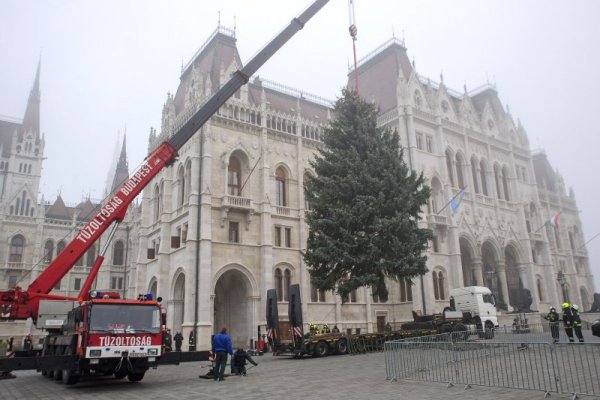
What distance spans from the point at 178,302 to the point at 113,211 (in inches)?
747

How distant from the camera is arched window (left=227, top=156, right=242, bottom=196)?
34562mm

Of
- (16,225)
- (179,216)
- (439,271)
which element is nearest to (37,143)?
(16,225)

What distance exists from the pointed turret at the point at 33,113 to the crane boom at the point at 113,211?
7477cm

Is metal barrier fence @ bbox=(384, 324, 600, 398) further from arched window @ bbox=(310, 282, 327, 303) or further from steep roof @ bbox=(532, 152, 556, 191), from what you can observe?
steep roof @ bbox=(532, 152, 556, 191)

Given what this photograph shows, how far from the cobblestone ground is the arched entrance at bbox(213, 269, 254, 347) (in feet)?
52.4

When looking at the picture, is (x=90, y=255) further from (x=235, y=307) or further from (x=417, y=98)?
(x=417, y=98)

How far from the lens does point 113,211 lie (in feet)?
51.8

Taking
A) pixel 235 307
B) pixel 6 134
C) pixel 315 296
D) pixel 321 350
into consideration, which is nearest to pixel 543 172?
pixel 315 296

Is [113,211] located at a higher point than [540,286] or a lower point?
higher

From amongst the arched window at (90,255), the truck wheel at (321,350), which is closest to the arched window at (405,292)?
the truck wheel at (321,350)

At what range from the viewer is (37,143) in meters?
79.6

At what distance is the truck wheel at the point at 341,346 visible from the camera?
21.6m

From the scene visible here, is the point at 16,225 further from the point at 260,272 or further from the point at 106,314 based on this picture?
the point at 106,314

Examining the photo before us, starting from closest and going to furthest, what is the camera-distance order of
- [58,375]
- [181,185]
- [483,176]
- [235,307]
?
[58,375] → [235,307] → [181,185] → [483,176]
